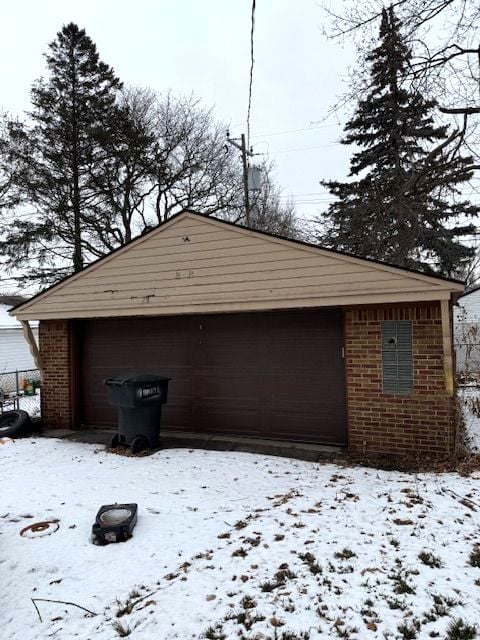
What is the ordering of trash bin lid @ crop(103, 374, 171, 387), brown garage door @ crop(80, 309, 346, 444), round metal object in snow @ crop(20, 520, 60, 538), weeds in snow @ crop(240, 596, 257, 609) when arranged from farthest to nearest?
brown garage door @ crop(80, 309, 346, 444)
trash bin lid @ crop(103, 374, 171, 387)
round metal object in snow @ crop(20, 520, 60, 538)
weeds in snow @ crop(240, 596, 257, 609)

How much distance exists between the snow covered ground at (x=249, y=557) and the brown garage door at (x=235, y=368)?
142cm

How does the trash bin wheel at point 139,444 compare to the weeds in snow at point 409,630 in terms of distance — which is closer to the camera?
the weeds in snow at point 409,630

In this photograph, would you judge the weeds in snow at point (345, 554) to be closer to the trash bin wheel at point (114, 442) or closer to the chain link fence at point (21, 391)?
the trash bin wheel at point (114, 442)

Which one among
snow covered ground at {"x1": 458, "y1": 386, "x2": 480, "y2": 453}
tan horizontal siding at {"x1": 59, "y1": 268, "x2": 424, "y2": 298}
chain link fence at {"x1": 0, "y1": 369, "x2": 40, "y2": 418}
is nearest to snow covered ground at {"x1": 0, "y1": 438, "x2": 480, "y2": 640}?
snow covered ground at {"x1": 458, "y1": 386, "x2": 480, "y2": 453}

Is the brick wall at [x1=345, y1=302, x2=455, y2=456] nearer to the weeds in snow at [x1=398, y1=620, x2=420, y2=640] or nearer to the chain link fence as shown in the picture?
the weeds in snow at [x1=398, y1=620, x2=420, y2=640]

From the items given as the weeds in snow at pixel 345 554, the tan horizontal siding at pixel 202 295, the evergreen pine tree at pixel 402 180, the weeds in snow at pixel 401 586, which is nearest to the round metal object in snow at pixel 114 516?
the weeds in snow at pixel 345 554

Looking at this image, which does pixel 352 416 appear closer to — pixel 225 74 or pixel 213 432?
pixel 213 432

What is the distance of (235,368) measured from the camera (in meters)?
7.35

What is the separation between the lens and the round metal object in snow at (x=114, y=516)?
3973 mm

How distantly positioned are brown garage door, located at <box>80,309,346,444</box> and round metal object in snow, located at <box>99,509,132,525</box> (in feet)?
11.0

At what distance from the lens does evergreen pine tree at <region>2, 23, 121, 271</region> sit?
16.7 meters

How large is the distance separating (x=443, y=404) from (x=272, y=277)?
115 inches

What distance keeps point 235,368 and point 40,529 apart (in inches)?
155

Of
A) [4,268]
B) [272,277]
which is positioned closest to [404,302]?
[272,277]
